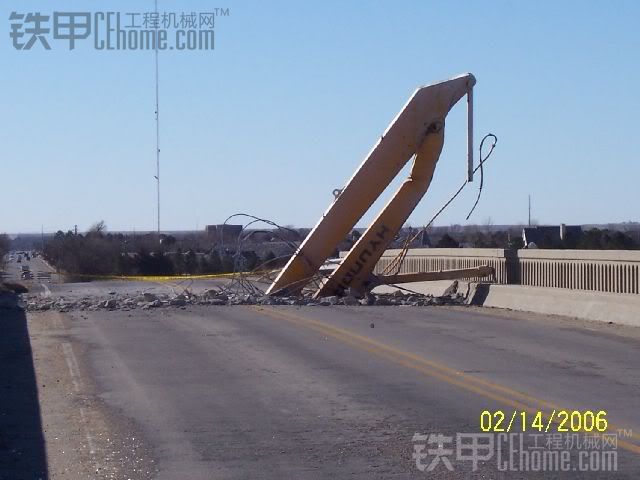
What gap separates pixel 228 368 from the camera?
14.6 metres

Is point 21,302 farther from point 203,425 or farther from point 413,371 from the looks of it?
point 203,425

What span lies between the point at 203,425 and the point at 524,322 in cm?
1263

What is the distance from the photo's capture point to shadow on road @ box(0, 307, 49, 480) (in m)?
8.88

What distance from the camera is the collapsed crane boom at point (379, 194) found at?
27953 millimetres

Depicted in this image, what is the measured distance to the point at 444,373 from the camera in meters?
13.8

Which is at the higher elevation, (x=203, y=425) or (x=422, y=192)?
(x=422, y=192)

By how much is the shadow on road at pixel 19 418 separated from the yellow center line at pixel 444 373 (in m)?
4.81

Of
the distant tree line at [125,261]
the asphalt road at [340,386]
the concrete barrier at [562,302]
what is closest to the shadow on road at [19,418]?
the asphalt road at [340,386]

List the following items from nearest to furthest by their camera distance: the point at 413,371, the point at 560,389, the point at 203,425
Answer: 1. the point at 203,425
2. the point at 560,389
3. the point at 413,371

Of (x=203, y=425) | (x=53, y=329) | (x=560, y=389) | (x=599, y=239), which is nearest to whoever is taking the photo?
(x=203, y=425)

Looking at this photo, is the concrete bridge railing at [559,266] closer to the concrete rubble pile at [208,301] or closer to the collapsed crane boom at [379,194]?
the concrete rubble pile at [208,301]

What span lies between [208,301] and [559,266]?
8.86 meters

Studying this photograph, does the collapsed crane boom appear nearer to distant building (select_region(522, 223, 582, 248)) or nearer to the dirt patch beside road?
the dirt patch beside road

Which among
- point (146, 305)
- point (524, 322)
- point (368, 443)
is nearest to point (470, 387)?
point (368, 443)
